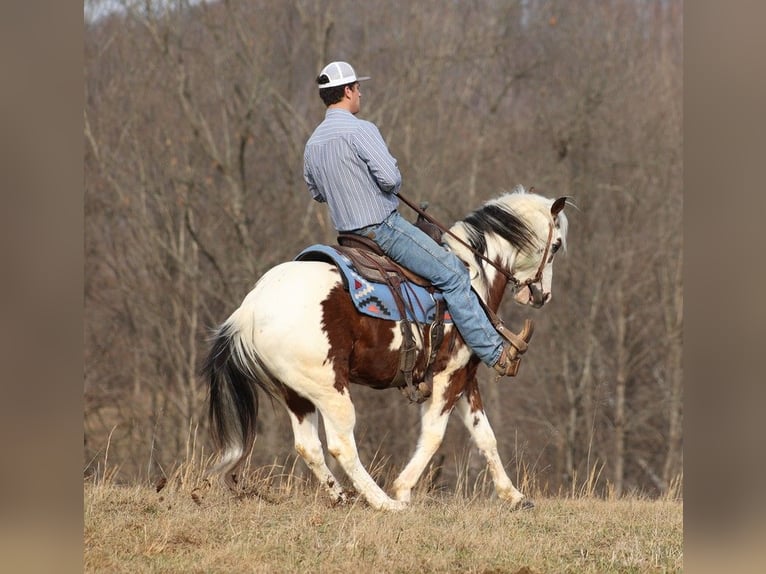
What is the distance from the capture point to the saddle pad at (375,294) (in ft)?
21.9

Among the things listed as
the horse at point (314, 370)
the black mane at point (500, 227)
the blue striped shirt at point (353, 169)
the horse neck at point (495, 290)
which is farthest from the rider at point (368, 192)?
the black mane at point (500, 227)

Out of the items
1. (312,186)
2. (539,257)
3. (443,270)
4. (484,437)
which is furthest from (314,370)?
(539,257)

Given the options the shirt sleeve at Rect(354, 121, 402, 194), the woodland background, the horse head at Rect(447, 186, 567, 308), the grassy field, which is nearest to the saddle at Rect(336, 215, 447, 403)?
the shirt sleeve at Rect(354, 121, 402, 194)

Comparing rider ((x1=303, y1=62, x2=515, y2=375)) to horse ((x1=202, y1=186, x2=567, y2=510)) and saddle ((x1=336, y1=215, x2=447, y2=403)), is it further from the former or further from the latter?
horse ((x1=202, y1=186, x2=567, y2=510))

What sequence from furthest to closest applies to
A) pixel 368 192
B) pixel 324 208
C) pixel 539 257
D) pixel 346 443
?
pixel 324 208
pixel 539 257
pixel 368 192
pixel 346 443

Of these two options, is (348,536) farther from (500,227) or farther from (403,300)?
(500,227)

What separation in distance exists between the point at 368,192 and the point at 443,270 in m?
0.69

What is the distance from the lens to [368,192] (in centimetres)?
692

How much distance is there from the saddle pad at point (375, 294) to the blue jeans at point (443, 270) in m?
0.11
